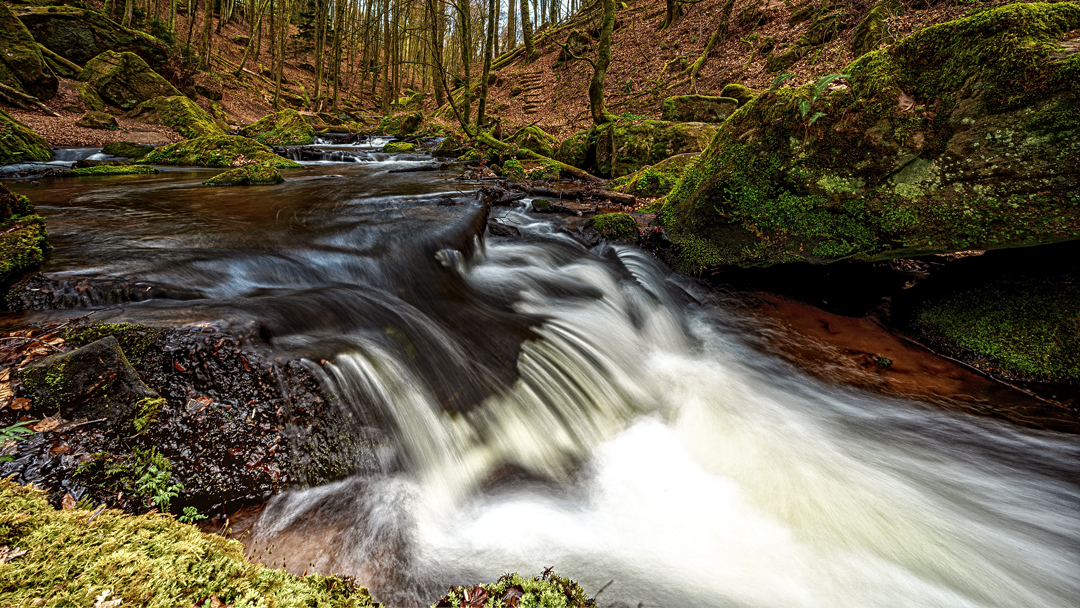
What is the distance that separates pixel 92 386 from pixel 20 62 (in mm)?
19990

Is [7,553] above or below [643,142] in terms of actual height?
below

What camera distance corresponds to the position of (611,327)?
4949mm

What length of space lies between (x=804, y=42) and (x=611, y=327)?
46.1ft

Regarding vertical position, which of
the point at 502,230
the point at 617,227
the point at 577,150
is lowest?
the point at 502,230

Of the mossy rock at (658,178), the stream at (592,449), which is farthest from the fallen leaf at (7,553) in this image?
the mossy rock at (658,178)

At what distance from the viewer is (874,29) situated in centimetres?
1102

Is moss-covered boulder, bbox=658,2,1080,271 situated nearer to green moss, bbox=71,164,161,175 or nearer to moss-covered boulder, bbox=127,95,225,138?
green moss, bbox=71,164,161,175

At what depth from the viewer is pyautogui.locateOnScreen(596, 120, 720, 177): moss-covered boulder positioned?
30.1 feet

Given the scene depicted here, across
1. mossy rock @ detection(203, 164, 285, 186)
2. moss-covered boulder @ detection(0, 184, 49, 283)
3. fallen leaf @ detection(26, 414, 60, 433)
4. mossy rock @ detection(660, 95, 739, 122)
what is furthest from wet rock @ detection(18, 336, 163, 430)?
mossy rock @ detection(660, 95, 739, 122)

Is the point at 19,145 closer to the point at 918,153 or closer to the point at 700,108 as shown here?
the point at 700,108

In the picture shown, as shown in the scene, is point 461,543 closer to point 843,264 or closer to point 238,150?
point 843,264

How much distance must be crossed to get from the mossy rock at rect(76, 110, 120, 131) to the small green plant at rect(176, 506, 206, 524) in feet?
64.6

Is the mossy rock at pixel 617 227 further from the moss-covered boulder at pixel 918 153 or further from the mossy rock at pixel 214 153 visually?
the mossy rock at pixel 214 153

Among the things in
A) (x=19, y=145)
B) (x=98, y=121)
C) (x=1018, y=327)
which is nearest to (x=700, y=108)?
(x=1018, y=327)
